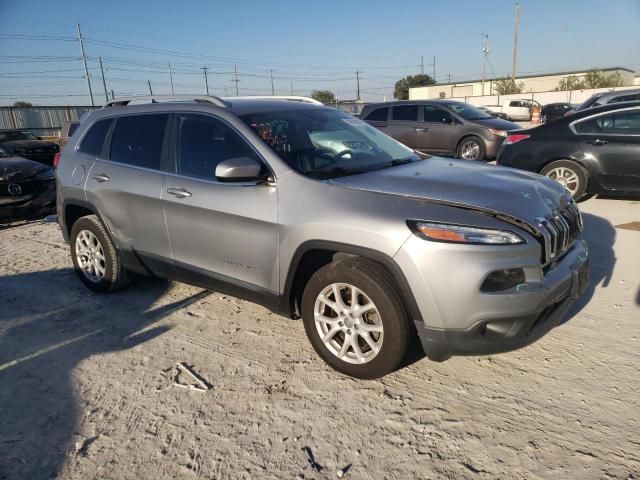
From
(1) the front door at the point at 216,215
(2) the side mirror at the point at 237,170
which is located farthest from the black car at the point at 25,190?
(2) the side mirror at the point at 237,170

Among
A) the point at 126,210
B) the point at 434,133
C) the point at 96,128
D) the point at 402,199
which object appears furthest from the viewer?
the point at 434,133

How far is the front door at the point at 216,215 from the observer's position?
10.5 feet

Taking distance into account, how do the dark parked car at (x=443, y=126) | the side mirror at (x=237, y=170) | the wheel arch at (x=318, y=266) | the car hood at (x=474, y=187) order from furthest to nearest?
the dark parked car at (x=443, y=126), the side mirror at (x=237, y=170), the car hood at (x=474, y=187), the wheel arch at (x=318, y=266)

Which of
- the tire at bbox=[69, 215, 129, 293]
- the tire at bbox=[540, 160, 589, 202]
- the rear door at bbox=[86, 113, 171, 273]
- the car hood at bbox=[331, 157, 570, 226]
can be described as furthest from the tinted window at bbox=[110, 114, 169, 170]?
the tire at bbox=[540, 160, 589, 202]

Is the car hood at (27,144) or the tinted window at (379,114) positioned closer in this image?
the tinted window at (379,114)

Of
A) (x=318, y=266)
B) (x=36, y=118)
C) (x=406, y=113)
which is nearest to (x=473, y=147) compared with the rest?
(x=406, y=113)

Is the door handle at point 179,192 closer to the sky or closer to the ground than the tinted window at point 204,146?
closer to the ground

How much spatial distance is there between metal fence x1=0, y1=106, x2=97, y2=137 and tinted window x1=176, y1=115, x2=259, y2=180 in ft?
97.7

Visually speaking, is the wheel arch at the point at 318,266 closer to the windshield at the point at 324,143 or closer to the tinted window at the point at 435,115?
the windshield at the point at 324,143

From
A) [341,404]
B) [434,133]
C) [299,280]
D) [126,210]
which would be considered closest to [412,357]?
[341,404]

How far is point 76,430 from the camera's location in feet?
8.66

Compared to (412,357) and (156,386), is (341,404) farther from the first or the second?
(156,386)

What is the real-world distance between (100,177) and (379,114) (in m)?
9.95

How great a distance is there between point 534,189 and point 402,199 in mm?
952
